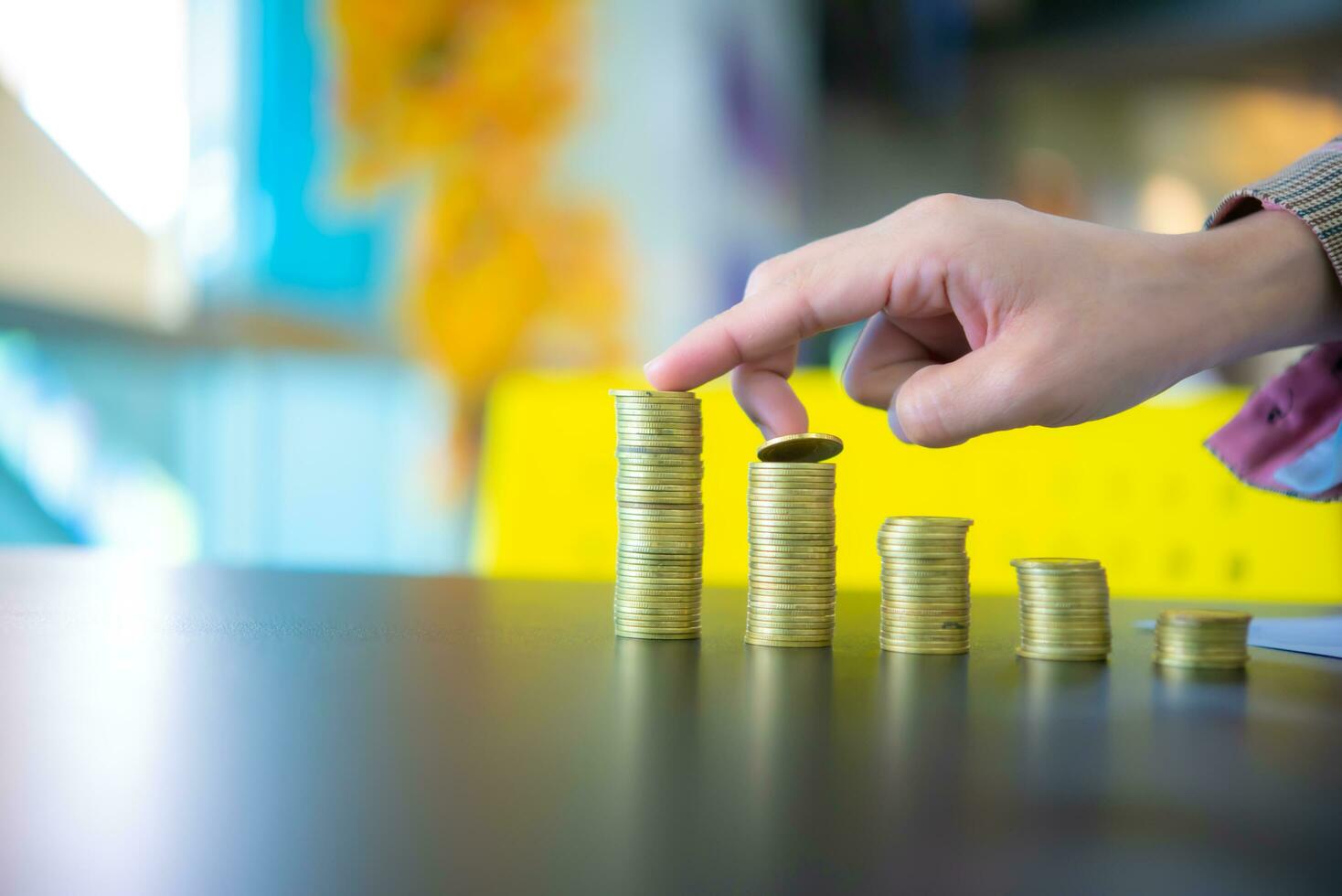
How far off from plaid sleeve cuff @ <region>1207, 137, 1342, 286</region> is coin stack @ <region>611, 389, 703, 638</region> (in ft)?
1.64

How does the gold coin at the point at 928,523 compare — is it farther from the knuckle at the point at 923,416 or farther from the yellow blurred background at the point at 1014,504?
the yellow blurred background at the point at 1014,504

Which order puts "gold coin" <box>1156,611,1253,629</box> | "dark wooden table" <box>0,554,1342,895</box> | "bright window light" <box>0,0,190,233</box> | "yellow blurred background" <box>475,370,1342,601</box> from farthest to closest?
1. "bright window light" <box>0,0,190,233</box>
2. "yellow blurred background" <box>475,370,1342,601</box>
3. "gold coin" <box>1156,611,1253,629</box>
4. "dark wooden table" <box>0,554,1342,895</box>

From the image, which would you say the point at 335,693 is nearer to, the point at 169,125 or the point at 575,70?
the point at 575,70

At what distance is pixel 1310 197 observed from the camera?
3.29ft

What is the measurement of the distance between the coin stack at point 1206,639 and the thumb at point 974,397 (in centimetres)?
18

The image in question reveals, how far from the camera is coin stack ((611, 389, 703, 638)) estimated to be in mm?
979

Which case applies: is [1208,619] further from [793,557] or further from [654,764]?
[654,764]

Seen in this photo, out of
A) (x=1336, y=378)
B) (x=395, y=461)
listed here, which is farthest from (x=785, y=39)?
(x=1336, y=378)

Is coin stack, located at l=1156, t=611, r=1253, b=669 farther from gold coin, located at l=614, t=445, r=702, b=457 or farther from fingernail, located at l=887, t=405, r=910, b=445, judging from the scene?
gold coin, located at l=614, t=445, r=702, b=457

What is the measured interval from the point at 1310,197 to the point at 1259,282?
0.31 feet

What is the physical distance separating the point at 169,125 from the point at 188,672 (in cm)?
512

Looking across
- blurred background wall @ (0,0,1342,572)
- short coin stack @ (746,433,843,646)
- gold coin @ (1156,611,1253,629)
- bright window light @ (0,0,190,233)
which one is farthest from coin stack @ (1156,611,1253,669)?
bright window light @ (0,0,190,233)

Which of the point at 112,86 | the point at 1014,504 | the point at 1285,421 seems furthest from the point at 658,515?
the point at 112,86

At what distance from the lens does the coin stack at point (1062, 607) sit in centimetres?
90
